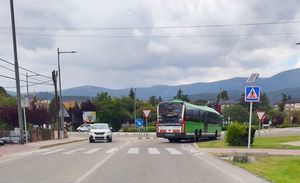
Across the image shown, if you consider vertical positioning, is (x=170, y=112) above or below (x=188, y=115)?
above

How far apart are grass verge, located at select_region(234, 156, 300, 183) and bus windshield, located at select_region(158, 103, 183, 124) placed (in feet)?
61.5

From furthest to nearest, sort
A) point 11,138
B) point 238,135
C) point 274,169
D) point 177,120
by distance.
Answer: point 11,138
point 177,120
point 238,135
point 274,169

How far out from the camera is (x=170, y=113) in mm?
41531

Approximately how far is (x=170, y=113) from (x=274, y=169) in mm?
24002

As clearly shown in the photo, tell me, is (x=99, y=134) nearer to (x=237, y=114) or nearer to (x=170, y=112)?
(x=170, y=112)

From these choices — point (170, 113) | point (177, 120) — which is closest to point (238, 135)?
point (177, 120)

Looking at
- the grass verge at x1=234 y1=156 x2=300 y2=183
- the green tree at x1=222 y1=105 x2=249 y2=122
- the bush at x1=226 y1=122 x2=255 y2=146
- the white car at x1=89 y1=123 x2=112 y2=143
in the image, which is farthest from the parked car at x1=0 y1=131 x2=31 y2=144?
the green tree at x1=222 y1=105 x2=249 y2=122

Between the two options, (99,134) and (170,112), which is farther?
(99,134)

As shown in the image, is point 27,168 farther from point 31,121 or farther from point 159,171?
point 31,121

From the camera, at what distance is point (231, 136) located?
108 feet

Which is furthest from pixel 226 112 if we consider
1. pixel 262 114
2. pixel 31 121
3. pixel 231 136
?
pixel 231 136

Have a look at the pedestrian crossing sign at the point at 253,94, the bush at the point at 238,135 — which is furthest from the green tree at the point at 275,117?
the pedestrian crossing sign at the point at 253,94

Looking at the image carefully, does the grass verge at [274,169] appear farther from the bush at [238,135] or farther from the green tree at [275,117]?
the green tree at [275,117]

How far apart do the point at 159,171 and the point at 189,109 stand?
25565mm
